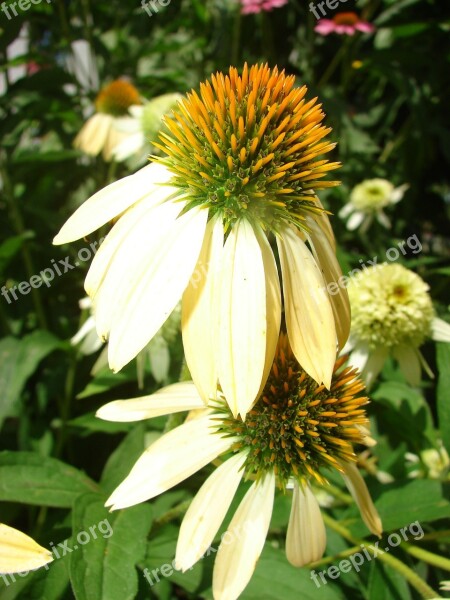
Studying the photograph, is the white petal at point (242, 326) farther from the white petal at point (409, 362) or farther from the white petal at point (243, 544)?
the white petal at point (409, 362)

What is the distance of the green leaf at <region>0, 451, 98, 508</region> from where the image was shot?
89 cm

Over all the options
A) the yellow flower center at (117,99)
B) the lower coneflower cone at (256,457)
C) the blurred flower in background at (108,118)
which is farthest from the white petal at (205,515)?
the yellow flower center at (117,99)

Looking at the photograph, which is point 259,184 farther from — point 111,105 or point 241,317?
point 111,105

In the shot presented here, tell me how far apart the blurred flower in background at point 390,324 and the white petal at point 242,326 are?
1.69ft

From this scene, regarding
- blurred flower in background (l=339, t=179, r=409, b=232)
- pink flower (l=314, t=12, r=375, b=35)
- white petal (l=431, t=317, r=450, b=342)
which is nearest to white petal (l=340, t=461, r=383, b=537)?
white petal (l=431, t=317, r=450, b=342)

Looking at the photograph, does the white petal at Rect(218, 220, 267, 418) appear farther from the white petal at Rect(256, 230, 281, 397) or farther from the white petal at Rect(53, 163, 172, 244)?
the white petal at Rect(53, 163, 172, 244)

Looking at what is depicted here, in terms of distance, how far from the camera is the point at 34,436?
142 centimetres

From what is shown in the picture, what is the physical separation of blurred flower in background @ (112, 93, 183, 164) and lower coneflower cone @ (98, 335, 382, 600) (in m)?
1.05

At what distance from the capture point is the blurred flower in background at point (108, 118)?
76.5 inches

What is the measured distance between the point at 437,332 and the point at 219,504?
2.13 ft

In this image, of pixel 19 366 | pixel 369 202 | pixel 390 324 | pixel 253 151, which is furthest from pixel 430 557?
pixel 369 202

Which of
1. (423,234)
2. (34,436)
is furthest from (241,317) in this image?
(423,234)

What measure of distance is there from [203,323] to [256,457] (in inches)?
9.7

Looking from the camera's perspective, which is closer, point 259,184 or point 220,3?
point 259,184
